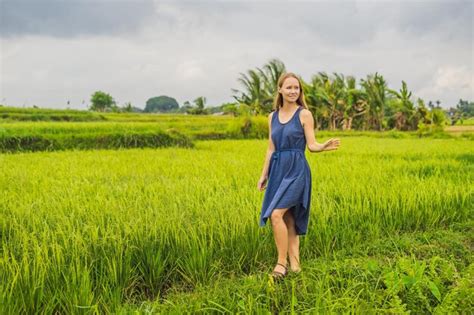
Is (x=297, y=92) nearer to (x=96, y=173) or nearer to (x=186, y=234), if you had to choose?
(x=186, y=234)

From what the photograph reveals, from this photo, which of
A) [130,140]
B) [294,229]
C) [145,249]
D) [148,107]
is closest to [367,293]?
[294,229]

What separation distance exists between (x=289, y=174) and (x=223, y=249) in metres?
0.66

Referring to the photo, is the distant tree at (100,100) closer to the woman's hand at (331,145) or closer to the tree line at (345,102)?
the tree line at (345,102)

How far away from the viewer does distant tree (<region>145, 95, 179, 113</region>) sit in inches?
2562

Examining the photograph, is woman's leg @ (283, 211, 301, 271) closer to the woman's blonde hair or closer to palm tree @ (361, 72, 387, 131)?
the woman's blonde hair

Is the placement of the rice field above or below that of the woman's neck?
below

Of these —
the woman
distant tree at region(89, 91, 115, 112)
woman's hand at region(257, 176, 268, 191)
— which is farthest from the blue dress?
distant tree at region(89, 91, 115, 112)

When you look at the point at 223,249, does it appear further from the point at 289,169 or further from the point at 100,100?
the point at 100,100

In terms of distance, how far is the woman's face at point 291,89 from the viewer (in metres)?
2.31

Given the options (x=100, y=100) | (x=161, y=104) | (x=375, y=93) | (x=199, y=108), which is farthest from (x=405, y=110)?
(x=161, y=104)

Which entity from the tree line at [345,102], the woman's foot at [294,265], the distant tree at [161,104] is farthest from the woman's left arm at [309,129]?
the distant tree at [161,104]

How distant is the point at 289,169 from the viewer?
7.61 ft

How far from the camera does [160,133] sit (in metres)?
10.5

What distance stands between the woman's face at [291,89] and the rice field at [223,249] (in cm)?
92
